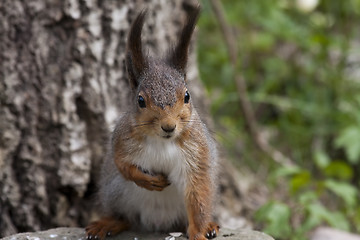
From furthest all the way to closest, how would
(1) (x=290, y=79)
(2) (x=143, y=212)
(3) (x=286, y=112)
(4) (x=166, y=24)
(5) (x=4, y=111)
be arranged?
1. (1) (x=290, y=79)
2. (3) (x=286, y=112)
3. (4) (x=166, y=24)
4. (5) (x=4, y=111)
5. (2) (x=143, y=212)

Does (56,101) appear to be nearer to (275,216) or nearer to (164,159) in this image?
(164,159)

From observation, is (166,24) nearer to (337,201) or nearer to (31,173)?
(31,173)

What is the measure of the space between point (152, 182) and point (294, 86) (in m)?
2.73

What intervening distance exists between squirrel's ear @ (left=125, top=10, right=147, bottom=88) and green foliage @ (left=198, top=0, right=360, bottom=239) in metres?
1.38

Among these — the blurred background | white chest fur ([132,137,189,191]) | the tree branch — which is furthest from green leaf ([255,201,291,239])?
the tree branch

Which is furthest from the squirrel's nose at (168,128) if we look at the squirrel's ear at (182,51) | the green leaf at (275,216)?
the green leaf at (275,216)

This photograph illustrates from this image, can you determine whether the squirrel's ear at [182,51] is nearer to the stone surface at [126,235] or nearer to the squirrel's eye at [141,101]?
the squirrel's eye at [141,101]

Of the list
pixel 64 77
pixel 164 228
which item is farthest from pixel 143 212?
pixel 64 77

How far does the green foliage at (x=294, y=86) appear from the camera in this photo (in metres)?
3.72

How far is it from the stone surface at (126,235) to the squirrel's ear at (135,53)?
0.62m

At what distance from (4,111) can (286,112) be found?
2362 mm

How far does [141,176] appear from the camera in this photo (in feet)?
6.75

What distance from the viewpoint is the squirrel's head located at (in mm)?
1949

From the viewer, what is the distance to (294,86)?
451 centimetres
